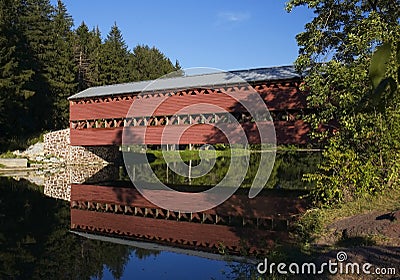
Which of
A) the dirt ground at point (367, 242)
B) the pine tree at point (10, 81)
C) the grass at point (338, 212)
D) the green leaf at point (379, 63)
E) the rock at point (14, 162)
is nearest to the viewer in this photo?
the green leaf at point (379, 63)

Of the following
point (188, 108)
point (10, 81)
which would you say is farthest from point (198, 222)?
point (10, 81)

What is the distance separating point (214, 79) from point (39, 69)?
55.9ft

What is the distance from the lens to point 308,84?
981 cm

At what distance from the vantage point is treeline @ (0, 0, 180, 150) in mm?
24688

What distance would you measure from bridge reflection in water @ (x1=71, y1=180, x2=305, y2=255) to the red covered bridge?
5211mm

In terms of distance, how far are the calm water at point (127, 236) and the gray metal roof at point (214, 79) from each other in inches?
253

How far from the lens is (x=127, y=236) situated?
8039 mm

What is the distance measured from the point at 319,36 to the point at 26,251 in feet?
28.1

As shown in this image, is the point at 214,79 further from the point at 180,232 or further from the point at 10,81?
the point at 10,81

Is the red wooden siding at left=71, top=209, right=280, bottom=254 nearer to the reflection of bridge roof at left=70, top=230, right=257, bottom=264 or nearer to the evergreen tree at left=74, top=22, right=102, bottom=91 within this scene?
the reflection of bridge roof at left=70, top=230, right=257, bottom=264

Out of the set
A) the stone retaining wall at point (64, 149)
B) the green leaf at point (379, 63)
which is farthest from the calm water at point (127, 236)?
the stone retaining wall at point (64, 149)

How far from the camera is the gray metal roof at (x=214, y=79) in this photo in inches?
699

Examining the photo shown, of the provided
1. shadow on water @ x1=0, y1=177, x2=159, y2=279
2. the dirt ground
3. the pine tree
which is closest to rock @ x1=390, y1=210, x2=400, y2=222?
the dirt ground

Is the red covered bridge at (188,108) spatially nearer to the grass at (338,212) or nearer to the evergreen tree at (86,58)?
the grass at (338,212)
